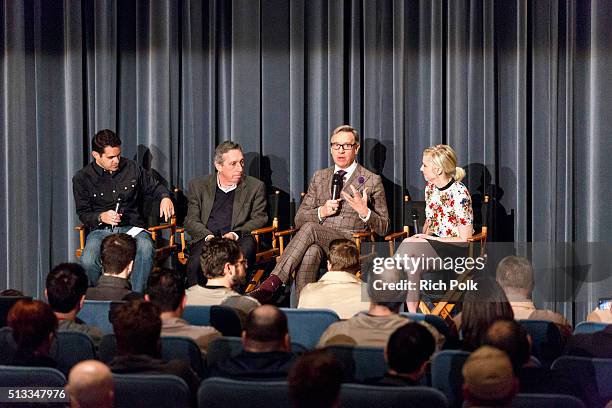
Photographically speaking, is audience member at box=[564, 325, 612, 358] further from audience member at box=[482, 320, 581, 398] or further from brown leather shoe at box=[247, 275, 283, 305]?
brown leather shoe at box=[247, 275, 283, 305]

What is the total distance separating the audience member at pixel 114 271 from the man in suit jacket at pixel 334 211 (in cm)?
→ 136

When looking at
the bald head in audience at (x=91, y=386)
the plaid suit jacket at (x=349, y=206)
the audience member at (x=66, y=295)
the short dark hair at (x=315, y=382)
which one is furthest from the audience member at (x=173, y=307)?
the plaid suit jacket at (x=349, y=206)

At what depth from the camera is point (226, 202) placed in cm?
689

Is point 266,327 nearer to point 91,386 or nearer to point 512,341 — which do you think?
point 91,386

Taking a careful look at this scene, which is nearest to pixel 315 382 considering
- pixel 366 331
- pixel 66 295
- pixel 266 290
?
pixel 366 331

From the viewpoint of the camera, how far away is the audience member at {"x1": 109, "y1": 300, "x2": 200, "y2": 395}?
3.38 m

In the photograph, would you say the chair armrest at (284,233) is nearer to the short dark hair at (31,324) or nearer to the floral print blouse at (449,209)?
the floral print blouse at (449,209)

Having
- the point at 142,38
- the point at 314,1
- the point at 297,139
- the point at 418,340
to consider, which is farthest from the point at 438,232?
the point at 418,340

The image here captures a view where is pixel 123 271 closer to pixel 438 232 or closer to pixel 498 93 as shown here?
pixel 438 232

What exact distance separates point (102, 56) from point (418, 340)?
4.91m

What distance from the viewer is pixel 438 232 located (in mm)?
6426

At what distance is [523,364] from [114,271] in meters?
2.45

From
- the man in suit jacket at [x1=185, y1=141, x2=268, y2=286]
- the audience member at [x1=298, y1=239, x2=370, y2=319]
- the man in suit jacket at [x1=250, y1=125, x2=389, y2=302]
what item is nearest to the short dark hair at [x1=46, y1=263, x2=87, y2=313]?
the audience member at [x1=298, y1=239, x2=370, y2=319]

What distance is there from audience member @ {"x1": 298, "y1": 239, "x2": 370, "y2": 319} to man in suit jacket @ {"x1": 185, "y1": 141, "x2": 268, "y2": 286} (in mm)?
1632
